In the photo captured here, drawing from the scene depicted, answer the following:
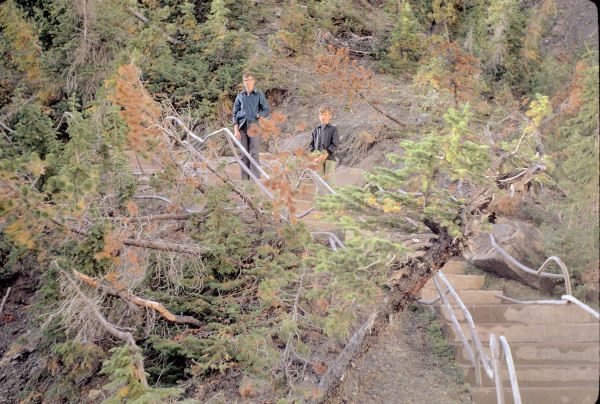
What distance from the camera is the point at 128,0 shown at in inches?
460

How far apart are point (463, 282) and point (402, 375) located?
2015mm

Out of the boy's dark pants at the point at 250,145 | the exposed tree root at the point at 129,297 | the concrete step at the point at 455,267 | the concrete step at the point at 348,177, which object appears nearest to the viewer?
the exposed tree root at the point at 129,297

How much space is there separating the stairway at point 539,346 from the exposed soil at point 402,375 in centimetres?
28

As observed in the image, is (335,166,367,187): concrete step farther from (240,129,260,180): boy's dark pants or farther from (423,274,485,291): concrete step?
(423,274,485,291): concrete step

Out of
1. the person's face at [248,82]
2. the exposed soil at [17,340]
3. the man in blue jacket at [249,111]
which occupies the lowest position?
the exposed soil at [17,340]

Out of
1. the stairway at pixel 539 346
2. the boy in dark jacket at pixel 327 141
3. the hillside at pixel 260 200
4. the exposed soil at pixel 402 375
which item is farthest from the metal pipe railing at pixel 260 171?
the stairway at pixel 539 346

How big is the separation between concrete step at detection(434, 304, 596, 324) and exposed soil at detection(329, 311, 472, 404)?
648mm

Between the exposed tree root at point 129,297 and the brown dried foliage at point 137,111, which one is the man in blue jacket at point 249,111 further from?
the exposed tree root at point 129,297

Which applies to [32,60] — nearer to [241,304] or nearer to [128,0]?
[128,0]

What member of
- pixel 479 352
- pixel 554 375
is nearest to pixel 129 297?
pixel 479 352

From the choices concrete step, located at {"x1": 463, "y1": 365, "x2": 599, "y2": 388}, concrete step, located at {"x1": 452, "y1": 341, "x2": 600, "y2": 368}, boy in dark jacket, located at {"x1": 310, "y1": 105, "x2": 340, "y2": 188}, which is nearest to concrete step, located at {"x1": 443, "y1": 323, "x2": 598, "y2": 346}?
concrete step, located at {"x1": 452, "y1": 341, "x2": 600, "y2": 368}

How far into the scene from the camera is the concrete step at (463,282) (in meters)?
7.41

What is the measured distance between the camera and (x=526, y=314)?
662cm

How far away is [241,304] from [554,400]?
3.73 metres
